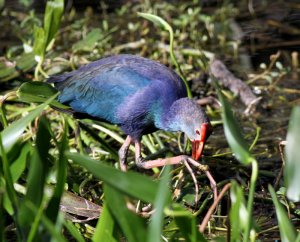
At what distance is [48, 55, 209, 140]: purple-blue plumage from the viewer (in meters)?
3.56

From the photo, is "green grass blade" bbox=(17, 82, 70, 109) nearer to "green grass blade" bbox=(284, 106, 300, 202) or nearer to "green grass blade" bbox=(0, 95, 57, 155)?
"green grass blade" bbox=(0, 95, 57, 155)

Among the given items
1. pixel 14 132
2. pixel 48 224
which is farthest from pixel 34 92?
pixel 48 224

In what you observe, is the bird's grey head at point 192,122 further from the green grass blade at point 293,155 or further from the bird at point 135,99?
the green grass blade at point 293,155

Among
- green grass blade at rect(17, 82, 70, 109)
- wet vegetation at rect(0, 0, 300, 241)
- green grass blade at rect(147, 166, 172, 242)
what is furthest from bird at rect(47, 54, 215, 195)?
green grass blade at rect(147, 166, 172, 242)

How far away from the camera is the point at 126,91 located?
365 centimetres

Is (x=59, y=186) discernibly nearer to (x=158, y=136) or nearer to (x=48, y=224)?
(x=48, y=224)

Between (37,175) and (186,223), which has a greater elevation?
(37,175)

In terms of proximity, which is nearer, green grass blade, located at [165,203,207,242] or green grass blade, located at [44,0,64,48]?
green grass blade, located at [165,203,207,242]

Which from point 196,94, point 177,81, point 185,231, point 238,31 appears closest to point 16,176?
point 185,231

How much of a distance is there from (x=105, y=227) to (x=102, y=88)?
5.40 feet

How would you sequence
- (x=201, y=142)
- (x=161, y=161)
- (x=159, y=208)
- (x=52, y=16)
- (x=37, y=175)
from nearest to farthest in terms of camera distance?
1. (x=159, y=208)
2. (x=37, y=175)
3. (x=201, y=142)
4. (x=161, y=161)
5. (x=52, y=16)

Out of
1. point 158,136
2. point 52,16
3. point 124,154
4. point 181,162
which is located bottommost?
point 158,136

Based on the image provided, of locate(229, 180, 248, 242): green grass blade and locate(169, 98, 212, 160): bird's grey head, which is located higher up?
locate(229, 180, 248, 242): green grass blade

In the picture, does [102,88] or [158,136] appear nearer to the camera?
[102,88]
